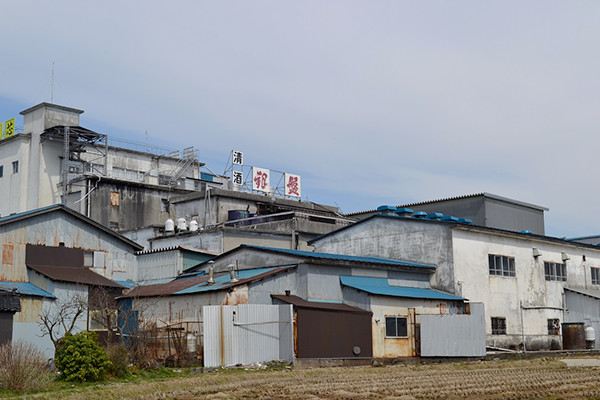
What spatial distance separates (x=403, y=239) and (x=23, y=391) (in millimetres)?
24022

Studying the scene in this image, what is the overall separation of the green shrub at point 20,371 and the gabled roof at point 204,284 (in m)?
10.1

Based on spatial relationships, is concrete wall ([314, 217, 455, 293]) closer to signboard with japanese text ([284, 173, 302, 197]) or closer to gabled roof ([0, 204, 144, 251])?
gabled roof ([0, 204, 144, 251])

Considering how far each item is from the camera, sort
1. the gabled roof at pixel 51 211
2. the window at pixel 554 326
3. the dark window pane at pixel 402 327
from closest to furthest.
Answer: the dark window pane at pixel 402 327 → the gabled roof at pixel 51 211 → the window at pixel 554 326

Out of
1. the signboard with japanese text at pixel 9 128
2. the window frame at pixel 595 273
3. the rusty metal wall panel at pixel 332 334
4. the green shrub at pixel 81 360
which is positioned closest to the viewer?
the green shrub at pixel 81 360

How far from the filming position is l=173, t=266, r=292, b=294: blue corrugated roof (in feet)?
103

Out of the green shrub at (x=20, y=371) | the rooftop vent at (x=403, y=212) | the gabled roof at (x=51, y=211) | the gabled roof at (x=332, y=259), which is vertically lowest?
the green shrub at (x=20, y=371)

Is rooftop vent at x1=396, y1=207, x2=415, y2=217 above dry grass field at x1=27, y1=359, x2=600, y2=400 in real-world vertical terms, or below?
above

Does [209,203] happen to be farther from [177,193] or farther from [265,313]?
[265,313]

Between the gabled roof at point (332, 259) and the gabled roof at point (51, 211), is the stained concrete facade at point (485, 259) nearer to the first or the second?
the gabled roof at point (332, 259)

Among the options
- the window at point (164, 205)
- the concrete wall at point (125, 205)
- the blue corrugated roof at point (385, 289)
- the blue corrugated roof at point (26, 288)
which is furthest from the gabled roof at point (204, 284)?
the window at point (164, 205)

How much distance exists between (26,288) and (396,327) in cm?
1726

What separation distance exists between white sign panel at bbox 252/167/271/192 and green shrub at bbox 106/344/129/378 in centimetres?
3622

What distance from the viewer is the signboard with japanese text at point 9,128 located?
65681mm

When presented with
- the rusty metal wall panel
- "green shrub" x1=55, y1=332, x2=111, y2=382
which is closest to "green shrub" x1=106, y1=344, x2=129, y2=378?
"green shrub" x1=55, y1=332, x2=111, y2=382
